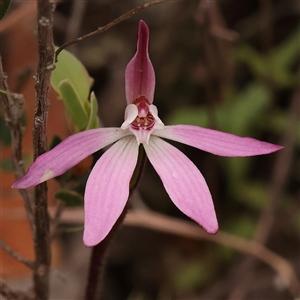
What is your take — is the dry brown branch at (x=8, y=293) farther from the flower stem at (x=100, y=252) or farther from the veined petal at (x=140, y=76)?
the veined petal at (x=140, y=76)

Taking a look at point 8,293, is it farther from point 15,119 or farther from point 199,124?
point 199,124

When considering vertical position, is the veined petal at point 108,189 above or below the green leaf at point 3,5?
below

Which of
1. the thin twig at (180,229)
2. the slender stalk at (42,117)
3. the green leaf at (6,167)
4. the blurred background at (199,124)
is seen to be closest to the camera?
the slender stalk at (42,117)

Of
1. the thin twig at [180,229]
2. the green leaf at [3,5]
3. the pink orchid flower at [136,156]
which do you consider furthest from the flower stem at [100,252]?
the thin twig at [180,229]

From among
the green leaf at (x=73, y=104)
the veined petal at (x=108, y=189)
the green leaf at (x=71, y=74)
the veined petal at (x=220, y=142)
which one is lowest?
the veined petal at (x=108, y=189)

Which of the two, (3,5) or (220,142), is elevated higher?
(3,5)

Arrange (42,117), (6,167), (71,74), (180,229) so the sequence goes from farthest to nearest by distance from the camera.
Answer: (180,229) → (6,167) → (71,74) → (42,117)

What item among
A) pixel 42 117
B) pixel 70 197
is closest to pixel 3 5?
pixel 42 117

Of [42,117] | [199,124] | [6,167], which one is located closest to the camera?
[42,117]
